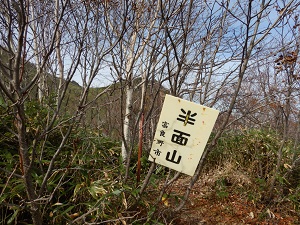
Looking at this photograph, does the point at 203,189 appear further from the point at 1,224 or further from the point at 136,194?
the point at 1,224

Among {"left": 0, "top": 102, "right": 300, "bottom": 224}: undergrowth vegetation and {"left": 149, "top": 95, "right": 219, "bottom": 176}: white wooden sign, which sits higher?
{"left": 149, "top": 95, "right": 219, "bottom": 176}: white wooden sign

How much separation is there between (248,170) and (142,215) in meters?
2.15

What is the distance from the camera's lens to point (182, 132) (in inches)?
71.7

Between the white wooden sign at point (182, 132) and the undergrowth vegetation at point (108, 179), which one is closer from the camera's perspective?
the white wooden sign at point (182, 132)

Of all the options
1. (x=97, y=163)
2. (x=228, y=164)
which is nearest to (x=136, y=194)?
(x=97, y=163)

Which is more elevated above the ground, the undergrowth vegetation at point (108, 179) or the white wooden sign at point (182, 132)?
the white wooden sign at point (182, 132)

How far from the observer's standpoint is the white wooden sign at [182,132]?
1.79 m

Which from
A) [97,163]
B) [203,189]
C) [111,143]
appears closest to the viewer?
[97,163]

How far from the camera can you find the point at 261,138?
13.5ft

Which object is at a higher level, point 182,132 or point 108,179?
point 182,132

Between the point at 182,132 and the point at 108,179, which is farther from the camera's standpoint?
the point at 108,179

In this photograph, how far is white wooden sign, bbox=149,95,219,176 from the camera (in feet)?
5.86

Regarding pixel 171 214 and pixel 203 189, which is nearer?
pixel 171 214

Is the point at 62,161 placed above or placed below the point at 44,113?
below
